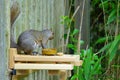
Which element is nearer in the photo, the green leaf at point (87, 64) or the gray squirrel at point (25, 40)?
the gray squirrel at point (25, 40)

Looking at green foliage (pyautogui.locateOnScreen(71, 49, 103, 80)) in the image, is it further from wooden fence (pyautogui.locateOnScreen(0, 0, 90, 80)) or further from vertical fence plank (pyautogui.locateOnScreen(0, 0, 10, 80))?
vertical fence plank (pyautogui.locateOnScreen(0, 0, 10, 80))

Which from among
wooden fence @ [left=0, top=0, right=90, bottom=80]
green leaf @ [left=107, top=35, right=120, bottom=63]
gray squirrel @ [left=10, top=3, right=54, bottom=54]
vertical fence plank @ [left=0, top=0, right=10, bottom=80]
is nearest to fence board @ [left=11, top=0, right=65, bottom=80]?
wooden fence @ [left=0, top=0, right=90, bottom=80]

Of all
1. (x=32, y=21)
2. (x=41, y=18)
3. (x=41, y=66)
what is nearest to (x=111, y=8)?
(x=41, y=18)

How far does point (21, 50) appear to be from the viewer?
290cm

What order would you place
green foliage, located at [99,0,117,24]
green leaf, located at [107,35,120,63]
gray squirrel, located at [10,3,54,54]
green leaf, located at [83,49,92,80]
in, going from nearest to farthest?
gray squirrel, located at [10,3,54,54] → green leaf, located at [83,49,92,80] → green leaf, located at [107,35,120,63] → green foliage, located at [99,0,117,24]


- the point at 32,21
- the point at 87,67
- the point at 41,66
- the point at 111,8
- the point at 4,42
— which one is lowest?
the point at 87,67

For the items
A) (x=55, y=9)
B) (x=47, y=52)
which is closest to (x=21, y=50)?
(x=47, y=52)

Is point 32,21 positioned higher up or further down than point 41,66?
higher up

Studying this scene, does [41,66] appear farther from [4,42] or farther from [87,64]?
[87,64]

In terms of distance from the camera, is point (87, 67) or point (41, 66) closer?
point (41, 66)

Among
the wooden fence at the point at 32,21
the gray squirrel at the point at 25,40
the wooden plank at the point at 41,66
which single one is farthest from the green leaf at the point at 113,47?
the wooden plank at the point at 41,66

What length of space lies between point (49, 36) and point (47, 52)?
315mm

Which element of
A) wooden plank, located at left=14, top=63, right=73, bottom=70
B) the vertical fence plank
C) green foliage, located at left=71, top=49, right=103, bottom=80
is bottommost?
green foliage, located at left=71, top=49, right=103, bottom=80

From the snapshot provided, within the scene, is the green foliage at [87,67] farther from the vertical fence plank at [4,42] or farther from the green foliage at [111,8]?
the vertical fence plank at [4,42]
